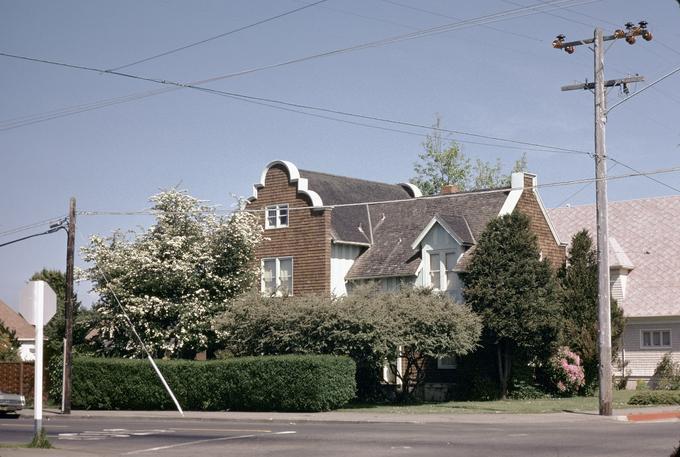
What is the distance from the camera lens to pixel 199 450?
2025 centimetres

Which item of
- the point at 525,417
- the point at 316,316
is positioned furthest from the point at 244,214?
the point at 525,417

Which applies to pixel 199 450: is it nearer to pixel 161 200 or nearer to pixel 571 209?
pixel 161 200

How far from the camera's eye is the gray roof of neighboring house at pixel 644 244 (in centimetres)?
4703

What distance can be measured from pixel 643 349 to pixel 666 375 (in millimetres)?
2248

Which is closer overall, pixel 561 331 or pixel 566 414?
pixel 566 414

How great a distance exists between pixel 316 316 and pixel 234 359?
3296mm

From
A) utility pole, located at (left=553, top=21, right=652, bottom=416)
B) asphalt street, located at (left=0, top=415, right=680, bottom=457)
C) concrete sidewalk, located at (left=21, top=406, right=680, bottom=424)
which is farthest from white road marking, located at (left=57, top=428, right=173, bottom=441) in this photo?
utility pole, located at (left=553, top=21, right=652, bottom=416)

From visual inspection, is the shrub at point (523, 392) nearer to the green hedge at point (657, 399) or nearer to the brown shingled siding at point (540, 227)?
the green hedge at point (657, 399)

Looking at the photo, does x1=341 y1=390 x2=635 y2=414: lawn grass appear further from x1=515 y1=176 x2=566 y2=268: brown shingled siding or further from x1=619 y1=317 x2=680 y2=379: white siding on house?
x1=515 y1=176 x2=566 y2=268: brown shingled siding

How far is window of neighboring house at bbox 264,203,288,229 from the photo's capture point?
153ft

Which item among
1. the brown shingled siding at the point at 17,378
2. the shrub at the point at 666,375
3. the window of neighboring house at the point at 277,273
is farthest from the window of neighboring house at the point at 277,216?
the shrub at the point at 666,375

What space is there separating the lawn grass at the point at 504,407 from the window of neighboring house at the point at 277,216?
11.4m

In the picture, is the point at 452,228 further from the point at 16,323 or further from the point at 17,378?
the point at 16,323

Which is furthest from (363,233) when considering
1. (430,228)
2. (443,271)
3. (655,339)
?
(655,339)
